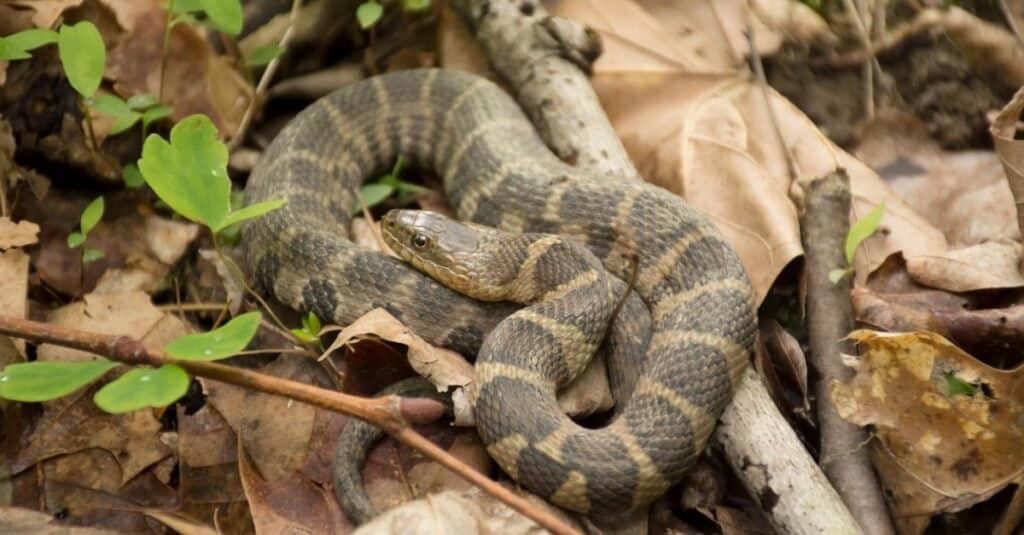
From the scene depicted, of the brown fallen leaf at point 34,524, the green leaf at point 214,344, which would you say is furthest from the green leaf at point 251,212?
the brown fallen leaf at point 34,524

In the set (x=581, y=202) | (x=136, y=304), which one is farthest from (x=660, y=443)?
(x=136, y=304)

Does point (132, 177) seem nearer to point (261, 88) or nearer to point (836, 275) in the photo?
point (261, 88)

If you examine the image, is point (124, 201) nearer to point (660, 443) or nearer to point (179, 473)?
point (179, 473)

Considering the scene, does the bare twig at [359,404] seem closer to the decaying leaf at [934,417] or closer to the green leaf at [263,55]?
the decaying leaf at [934,417]

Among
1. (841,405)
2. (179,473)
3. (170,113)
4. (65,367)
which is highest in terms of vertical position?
(65,367)

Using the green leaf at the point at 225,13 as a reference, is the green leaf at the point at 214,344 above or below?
below

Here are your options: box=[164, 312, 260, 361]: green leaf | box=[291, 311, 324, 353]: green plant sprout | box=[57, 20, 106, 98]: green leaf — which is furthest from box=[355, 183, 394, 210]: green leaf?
box=[164, 312, 260, 361]: green leaf

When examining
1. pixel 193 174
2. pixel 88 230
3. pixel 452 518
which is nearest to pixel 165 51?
pixel 88 230
